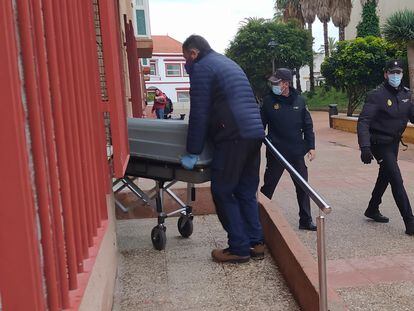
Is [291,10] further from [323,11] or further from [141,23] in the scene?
[141,23]

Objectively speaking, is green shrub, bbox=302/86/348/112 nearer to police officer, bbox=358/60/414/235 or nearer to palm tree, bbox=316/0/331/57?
palm tree, bbox=316/0/331/57

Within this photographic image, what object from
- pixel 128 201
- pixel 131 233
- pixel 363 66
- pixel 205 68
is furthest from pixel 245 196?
pixel 363 66

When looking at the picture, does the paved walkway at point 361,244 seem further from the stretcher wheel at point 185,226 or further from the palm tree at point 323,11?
the palm tree at point 323,11

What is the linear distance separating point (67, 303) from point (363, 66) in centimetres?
1967

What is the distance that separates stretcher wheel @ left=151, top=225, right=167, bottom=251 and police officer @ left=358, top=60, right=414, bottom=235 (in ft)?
7.06

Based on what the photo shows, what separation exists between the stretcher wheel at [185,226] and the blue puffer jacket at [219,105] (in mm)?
1079

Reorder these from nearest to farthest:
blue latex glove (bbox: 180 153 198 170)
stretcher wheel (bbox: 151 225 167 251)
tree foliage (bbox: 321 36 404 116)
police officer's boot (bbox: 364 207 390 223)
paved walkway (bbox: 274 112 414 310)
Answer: paved walkway (bbox: 274 112 414 310), blue latex glove (bbox: 180 153 198 170), stretcher wheel (bbox: 151 225 167 251), police officer's boot (bbox: 364 207 390 223), tree foliage (bbox: 321 36 404 116)

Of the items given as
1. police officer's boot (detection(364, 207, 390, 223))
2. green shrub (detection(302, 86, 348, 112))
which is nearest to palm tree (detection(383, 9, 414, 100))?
green shrub (detection(302, 86, 348, 112))

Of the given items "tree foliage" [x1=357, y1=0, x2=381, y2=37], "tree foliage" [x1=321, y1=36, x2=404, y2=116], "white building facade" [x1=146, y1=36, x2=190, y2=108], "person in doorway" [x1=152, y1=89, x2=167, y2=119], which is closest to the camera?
"person in doorway" [x1=152, y1=89, x2=167, y2=119]

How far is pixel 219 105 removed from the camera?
11.9 feet

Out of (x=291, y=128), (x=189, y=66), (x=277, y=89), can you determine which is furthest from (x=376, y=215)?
(x=189, y=66)

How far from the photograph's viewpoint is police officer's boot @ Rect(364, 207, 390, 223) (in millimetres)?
5363

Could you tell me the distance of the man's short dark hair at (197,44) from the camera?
3.77m

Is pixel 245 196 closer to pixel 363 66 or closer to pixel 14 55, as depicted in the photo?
pixel 14 55
